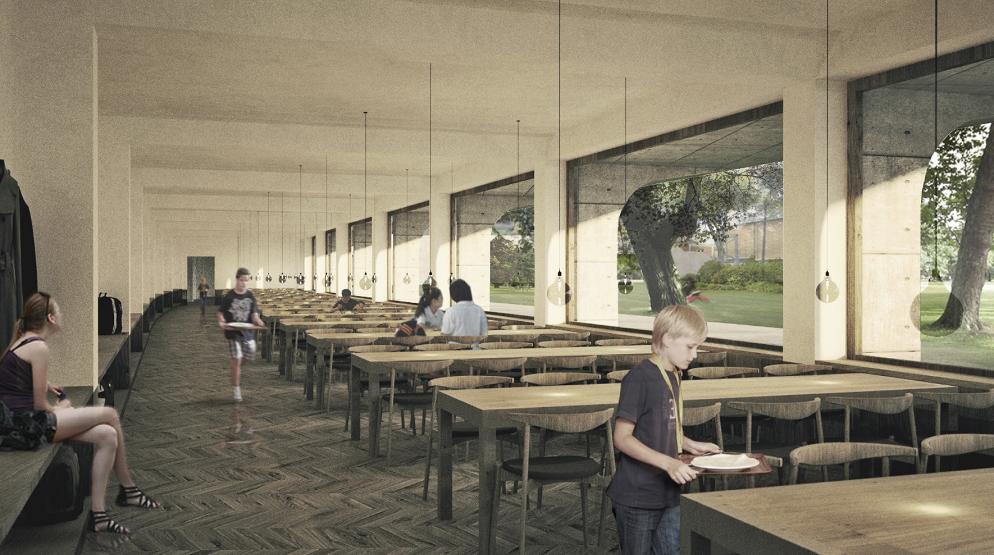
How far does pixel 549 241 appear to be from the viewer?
1101 centimetres

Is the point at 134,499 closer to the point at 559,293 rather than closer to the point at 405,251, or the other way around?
the point at 559,293

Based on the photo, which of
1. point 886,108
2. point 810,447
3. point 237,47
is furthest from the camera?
point 237,47

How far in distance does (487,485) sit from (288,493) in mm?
1712

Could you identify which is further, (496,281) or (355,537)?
(496,281)

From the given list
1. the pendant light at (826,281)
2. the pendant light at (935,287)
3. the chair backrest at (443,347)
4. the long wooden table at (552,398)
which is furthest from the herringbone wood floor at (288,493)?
the pendant light at (935,287)

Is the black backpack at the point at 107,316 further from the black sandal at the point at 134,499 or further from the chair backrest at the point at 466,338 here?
the black sandal at the point at 134,499

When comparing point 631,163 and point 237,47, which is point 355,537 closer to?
point 237,47

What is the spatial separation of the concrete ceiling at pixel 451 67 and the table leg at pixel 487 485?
10.0 feet

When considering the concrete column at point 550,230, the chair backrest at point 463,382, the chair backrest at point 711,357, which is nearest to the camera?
the chair backrest at point 463,382

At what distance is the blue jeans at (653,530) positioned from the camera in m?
2.69

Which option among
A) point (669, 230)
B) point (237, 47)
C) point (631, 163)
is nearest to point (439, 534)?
point (237, 47)

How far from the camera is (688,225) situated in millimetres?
20219

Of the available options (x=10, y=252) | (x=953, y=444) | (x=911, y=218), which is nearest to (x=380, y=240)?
(x=911, y=218)

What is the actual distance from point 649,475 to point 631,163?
26.2 feet
